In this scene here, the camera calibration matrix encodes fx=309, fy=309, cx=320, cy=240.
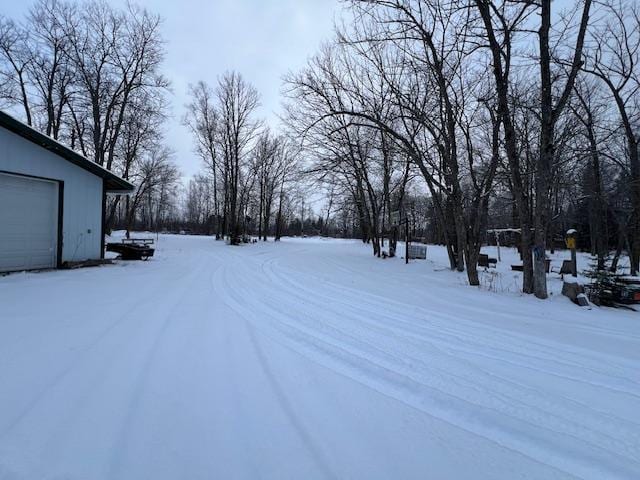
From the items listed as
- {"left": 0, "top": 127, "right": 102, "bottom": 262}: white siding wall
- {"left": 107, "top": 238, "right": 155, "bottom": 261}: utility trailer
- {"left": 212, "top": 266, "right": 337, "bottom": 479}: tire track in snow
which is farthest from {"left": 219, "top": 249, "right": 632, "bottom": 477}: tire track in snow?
{"left": 107, "top": 238, "right": 155, "bottom": 261}: utility trailer

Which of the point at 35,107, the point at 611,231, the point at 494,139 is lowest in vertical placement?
the point at 611,231

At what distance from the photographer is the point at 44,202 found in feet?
32.0

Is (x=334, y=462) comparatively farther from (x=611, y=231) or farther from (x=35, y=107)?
(x=611, y=231)

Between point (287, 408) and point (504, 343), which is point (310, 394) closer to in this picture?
point (287, 408)

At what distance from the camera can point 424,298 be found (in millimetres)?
7043

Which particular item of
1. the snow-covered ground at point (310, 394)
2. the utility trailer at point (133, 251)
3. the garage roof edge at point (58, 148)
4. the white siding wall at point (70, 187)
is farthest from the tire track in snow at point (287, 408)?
the utility trailer at point (133, 251)

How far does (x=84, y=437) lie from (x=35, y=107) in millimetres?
27328

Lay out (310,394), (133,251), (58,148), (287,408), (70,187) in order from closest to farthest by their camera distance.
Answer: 1. (287,408)
2. (310,394)
3. (58,148)
4. (70,187)
5. (133,251)

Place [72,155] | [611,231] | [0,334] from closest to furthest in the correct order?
[0,334]
[72,155]
[611,231]

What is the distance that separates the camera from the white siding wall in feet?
28.9

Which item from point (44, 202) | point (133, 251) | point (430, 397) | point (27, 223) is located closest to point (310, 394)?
point (430, 397)

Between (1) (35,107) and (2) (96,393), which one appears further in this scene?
(1) (35,107)

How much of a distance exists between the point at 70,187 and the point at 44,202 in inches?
35.1

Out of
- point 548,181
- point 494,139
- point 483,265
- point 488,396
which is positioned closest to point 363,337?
point 488,396
